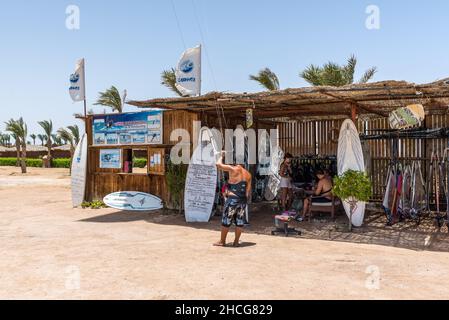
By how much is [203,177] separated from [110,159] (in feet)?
14.3

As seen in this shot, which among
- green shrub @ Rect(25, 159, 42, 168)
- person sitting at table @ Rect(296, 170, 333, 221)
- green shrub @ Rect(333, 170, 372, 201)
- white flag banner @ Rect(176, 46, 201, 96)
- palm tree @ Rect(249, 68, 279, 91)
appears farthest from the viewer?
green shrub @ Rect(25, 159, 42, 168)

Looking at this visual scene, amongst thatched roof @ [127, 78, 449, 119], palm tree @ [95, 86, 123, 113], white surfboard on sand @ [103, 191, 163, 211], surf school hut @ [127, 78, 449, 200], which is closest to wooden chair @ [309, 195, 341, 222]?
surf school hut @ [127, 78, 449, 200]

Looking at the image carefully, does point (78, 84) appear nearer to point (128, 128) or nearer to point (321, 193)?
point (128, 128)

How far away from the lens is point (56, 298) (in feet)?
15.8

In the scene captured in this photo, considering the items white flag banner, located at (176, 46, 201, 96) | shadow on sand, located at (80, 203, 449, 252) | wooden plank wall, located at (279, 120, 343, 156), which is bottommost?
shadow on sand, located at (80, 203, 449, 252)

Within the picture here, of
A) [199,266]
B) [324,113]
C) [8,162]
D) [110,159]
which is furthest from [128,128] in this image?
[8,162]

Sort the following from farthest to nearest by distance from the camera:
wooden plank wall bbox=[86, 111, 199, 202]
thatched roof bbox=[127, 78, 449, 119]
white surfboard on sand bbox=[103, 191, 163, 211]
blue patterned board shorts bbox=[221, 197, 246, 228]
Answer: white surfboard on sand bbox=[103, 191, 163, 211], wooden plank wall bbox=[86, 111, 199, 202], thatched roof bbox=[127, 78, 449, 119], blue patterned board shorts bbox=[221, 197, 246, 228]

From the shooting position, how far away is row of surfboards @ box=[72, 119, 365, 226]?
32.2 feet

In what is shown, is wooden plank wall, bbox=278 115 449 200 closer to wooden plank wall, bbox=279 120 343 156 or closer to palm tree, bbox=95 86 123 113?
wooden plank wall, bbox=279 120 343 156

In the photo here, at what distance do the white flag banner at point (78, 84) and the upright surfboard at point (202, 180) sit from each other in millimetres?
5247

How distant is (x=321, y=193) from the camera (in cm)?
1071

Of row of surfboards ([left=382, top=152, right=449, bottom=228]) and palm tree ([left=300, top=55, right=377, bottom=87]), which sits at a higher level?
palm tree ([left=300, top=55, right=377, bottom=87])
